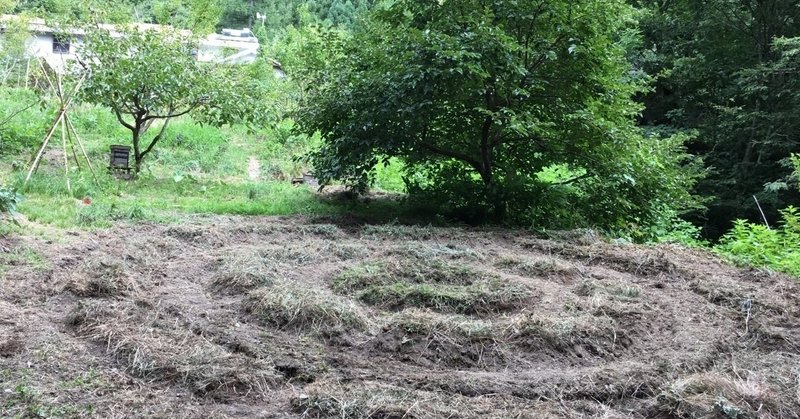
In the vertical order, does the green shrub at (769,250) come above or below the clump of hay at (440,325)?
above

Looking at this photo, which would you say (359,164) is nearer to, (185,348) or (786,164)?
(185,348)

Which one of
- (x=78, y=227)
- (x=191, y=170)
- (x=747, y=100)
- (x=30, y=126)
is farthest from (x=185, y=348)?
(x=747, y=100)

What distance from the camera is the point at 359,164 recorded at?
739cm

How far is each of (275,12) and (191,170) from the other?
74.7ft

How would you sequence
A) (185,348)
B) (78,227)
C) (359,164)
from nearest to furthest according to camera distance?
(185,348) → (78,227) → (359,164)

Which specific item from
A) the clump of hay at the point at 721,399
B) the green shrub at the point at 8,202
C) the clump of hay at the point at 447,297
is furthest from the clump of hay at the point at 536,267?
the green shrub at the point at 8,202

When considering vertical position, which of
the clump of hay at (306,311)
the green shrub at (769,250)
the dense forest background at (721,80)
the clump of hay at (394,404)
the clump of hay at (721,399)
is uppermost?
the dense forest background at (721,80)

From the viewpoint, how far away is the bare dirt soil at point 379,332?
106 inches

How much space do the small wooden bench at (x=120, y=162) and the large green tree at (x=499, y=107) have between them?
3.12 m

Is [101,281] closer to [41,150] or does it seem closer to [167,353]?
[167,353]

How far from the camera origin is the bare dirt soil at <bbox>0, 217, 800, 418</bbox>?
2703 millimetres

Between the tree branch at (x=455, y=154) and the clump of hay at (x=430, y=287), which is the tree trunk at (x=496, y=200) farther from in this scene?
the clump of hay at (x=430, y=287)

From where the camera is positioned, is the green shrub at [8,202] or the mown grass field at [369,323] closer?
the mown grass field at [369,323]

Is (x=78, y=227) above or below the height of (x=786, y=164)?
below
